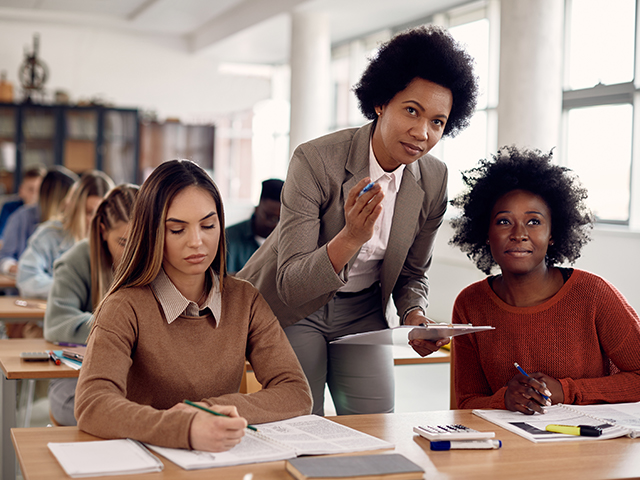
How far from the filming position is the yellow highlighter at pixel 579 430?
1481 mm

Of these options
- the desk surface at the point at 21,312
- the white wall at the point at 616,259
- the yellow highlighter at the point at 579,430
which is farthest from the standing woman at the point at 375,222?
the white wall at the point at 616,259

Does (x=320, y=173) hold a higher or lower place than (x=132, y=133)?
lower

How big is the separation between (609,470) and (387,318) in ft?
2.94

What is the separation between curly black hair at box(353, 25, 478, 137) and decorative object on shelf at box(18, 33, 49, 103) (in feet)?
26.6

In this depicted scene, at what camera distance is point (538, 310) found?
1.91m

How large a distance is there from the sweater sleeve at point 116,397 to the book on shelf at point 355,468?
0.23 meters

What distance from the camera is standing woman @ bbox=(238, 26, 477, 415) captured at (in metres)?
1.82

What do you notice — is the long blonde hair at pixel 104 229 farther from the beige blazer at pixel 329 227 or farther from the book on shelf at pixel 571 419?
the book on shelf at pixel 571 419

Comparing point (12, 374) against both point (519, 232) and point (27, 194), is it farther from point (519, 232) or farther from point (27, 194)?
point (27, 194)

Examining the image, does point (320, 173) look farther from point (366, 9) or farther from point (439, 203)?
point (366, 9)

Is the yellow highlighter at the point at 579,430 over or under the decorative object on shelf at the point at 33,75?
under

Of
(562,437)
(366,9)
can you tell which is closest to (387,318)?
(562,437)

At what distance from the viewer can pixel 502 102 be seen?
473 centimetres

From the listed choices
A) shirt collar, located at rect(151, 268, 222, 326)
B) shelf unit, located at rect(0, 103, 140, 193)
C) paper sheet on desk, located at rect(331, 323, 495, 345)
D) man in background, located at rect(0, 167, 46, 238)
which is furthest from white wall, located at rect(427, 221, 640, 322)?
shelf unit, located at rect(0, 103, 140, 193)
